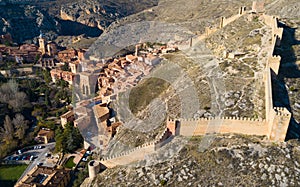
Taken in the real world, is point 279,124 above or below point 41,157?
above

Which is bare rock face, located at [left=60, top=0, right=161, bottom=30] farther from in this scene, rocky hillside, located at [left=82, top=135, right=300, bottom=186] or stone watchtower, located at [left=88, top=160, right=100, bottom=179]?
rocky hillside, located at [left=82, top=135, right=300, bottom=186]

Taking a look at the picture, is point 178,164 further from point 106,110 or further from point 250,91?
point 106,110

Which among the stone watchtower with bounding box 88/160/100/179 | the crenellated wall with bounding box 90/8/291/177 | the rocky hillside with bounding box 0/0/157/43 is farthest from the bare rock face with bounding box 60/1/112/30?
the crenellated wall with bounding box 90/8/291/177

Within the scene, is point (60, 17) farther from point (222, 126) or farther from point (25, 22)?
point (222, 126)

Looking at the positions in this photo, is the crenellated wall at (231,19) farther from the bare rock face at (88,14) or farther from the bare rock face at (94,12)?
the bare rock face at (88,14)

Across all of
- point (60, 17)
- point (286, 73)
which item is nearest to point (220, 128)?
point (286, 73)

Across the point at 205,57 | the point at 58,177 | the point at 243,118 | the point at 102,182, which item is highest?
the point at 205,57

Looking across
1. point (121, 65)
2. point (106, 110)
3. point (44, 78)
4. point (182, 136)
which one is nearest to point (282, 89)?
point (182, 136)

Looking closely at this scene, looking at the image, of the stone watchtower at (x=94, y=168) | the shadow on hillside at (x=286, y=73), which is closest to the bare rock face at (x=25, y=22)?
the stone watchtower at (x=94, y=168)
